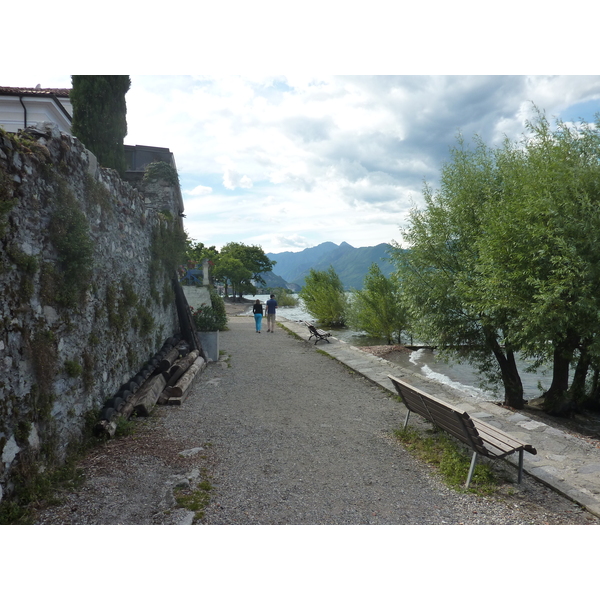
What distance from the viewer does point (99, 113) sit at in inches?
421

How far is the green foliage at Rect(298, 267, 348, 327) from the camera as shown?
25000mm

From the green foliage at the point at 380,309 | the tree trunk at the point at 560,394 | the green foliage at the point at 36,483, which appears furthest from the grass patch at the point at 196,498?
the green foliage at the point at 380,309

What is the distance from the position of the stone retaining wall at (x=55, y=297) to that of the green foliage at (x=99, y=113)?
17.4 ft

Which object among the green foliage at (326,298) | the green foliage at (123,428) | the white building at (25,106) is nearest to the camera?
the green foliage at (123,428)

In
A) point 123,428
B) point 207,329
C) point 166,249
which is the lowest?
point 123,428

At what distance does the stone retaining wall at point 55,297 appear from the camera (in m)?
3.35

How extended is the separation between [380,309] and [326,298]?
7.41 meters

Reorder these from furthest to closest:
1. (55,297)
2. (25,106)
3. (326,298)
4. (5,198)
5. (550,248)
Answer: (326,298)
(25,106)
(550,248)
(55,297)
(5,198)

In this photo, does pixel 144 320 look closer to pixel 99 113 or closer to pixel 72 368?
pixel 72 368

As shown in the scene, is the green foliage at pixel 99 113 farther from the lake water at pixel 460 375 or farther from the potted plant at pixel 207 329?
the lake water at pixel 460 375

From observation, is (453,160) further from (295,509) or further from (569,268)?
(295,509)

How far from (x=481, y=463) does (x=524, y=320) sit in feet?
12.0

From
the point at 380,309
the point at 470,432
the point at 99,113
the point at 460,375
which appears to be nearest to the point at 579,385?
the point at 460,375

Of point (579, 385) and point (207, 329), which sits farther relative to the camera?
point (207, 329)
